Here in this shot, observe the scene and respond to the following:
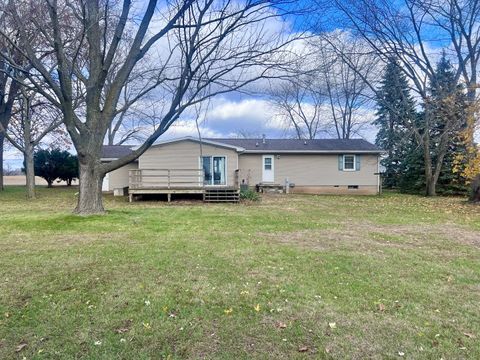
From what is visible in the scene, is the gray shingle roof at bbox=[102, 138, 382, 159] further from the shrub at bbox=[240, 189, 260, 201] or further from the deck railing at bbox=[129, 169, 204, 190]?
the shrub at bbox=[240, 189, 260, 201]

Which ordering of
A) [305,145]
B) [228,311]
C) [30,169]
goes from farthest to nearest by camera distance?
[305,145] < [30,169] < [228,311]

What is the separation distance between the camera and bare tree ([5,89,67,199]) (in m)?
17.0

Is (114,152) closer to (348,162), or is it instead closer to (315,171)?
(315,171)

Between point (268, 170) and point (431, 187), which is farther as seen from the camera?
point (268, 170)

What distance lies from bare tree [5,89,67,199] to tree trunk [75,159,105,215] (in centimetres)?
888

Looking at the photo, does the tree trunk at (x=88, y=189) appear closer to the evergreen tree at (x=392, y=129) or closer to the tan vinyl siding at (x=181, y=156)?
the tan vinyl siding at (x=181, y=156)

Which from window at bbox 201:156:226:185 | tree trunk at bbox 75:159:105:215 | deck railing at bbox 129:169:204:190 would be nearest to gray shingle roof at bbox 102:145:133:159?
deck railing at bbox 129:169:204:190

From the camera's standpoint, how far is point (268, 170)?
21656mm

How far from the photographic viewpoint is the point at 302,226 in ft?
A: 29.7

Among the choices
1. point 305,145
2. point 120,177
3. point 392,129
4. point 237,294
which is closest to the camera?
point 237,294

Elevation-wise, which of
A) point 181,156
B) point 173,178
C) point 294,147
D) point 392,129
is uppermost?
point 392,129

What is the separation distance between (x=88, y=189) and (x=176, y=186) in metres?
6.41

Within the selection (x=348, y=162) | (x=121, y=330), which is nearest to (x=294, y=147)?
(x=348, y=162)

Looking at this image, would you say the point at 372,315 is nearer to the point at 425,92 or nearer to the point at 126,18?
the point at 126,18
